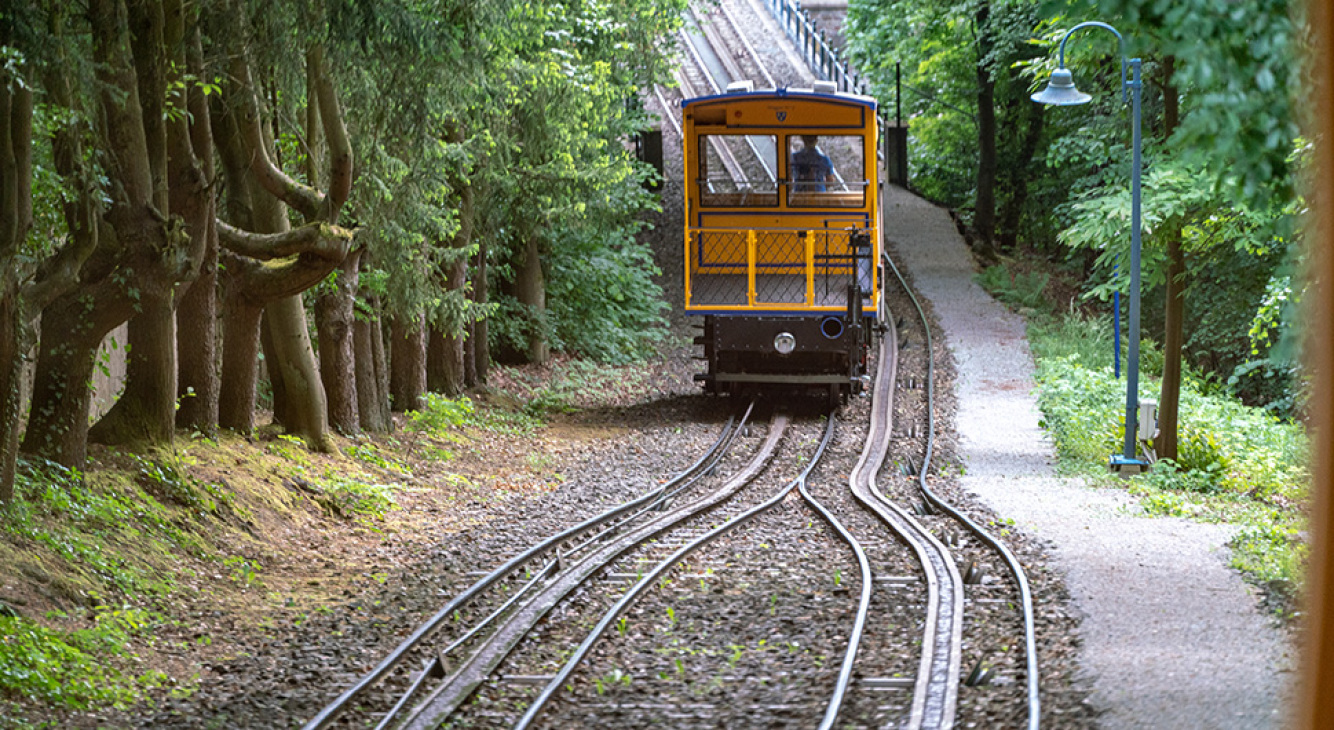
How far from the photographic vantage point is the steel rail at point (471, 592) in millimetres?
7094

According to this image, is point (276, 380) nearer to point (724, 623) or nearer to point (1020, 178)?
point (724, 623)

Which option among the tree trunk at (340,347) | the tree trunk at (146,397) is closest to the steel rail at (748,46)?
the tree trunk at (340,347)

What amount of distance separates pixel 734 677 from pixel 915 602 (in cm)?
208

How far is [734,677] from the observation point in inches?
307

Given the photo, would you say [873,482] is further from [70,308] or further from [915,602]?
[70,308]

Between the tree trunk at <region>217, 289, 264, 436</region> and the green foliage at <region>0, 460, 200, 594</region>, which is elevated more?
the tree trunk at <region>217, 289, 264, 436</region>

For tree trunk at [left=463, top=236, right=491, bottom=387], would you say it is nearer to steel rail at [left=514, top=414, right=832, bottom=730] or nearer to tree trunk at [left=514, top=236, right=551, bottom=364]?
tree trunk at [left=514, top=236, right=551, bottom=364]

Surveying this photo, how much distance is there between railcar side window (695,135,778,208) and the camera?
1884 cm

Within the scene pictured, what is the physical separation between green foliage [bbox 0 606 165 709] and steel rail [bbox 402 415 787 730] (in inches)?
69.7

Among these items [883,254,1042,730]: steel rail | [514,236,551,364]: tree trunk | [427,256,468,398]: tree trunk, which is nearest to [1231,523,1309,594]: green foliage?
[883,254,1042,730]: steel rail

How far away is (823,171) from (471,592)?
427 inches

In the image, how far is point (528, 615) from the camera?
355 inches

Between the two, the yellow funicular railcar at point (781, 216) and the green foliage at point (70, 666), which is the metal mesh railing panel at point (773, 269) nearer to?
the yellow funicular railcar at point (781, 216)

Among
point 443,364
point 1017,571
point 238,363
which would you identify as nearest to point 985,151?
point 443,364
